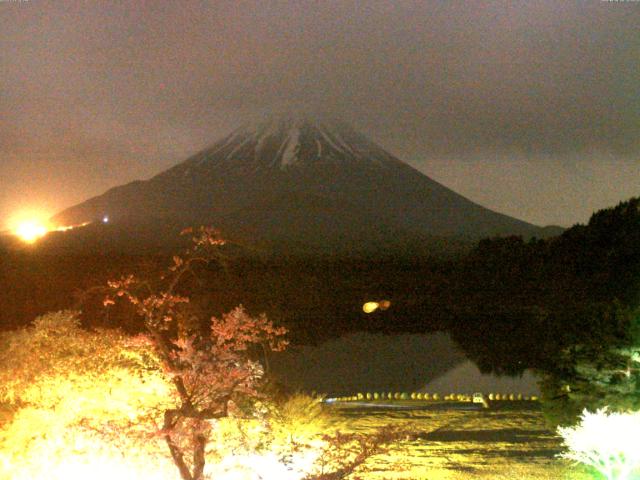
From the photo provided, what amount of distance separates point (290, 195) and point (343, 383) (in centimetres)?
5772

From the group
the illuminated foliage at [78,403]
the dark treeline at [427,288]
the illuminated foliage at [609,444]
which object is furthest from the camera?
the dark treeline at [427,288]

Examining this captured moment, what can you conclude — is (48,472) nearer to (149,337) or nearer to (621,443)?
(149,337)

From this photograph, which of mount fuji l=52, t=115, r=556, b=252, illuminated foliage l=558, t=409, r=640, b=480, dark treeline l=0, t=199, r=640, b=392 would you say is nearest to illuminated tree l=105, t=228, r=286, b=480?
illuminated foliage l=558, t=409, r=640, b=480

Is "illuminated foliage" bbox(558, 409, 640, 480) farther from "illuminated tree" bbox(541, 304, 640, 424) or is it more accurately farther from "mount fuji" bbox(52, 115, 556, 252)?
"mount fuji" bbox(52, 115, 556, 252)

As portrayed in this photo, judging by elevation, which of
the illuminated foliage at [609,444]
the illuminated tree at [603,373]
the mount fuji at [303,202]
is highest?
the mount fuji at [303,202]

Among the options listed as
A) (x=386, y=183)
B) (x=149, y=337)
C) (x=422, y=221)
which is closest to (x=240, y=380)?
(x=149, y=337)

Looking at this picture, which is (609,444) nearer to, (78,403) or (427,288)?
(78,403)

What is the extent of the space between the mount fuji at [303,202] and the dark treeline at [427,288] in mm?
17399

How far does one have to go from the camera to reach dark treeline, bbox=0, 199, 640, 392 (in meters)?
21.2

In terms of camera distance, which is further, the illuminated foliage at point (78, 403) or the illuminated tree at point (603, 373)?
the illuminated tree at point (603, 373)

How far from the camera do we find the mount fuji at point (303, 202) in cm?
6012

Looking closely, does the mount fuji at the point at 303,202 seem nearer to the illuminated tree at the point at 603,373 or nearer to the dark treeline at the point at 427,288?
the dark treeline at the point at 427,288

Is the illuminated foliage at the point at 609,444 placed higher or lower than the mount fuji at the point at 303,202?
lower

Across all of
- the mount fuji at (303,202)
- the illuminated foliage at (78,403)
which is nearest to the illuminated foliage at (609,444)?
the illuminated foliage at (78,403)
